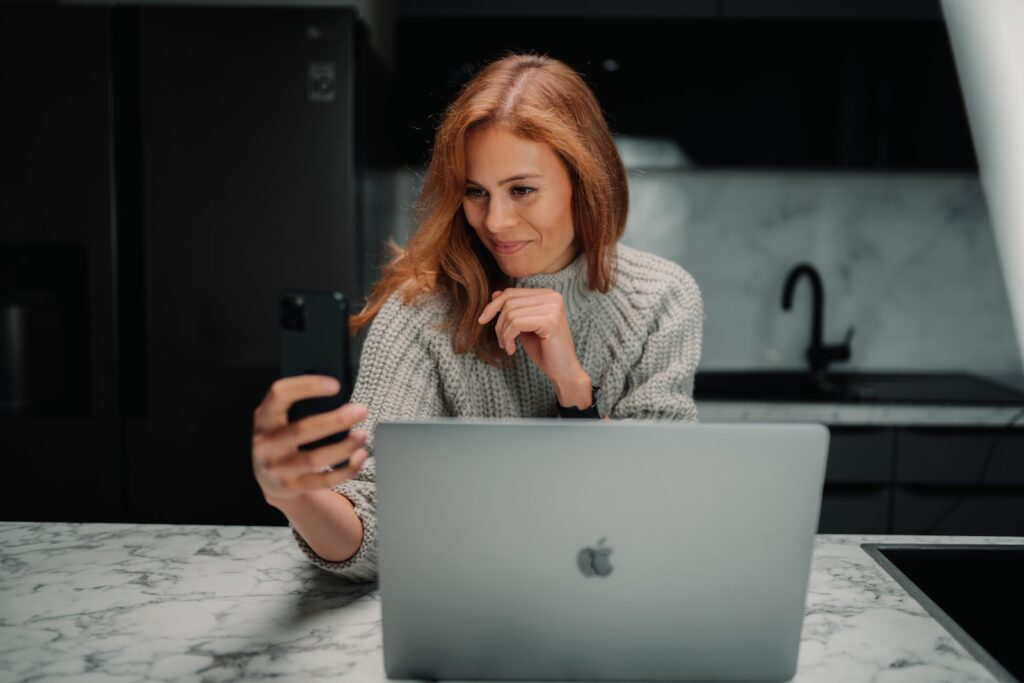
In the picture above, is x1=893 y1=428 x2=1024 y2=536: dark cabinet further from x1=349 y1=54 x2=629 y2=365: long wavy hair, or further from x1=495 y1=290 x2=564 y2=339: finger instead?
x1=495 y1=290 x2=564 y2=339: finger

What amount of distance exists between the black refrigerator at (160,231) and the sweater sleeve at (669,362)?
3.08 ft

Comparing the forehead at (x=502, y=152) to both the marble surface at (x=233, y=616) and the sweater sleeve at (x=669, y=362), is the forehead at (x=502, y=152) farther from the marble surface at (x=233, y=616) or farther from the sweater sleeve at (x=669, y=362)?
the marble surface at (x=233, y=616)

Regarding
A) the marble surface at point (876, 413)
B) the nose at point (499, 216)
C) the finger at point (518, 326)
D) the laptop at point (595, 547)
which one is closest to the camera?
the laptop at point (595, 547)

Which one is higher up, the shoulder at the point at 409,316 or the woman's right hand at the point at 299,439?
the shoulder at the point at 409,316

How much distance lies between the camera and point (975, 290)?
2.76m

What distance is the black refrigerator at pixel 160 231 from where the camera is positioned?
2.06m

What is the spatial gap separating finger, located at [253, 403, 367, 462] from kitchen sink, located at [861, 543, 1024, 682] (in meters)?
0.75

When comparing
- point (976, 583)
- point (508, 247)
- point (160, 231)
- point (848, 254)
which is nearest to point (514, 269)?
point (508, 247)

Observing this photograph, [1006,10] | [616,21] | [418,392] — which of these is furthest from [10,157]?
[1006,10]

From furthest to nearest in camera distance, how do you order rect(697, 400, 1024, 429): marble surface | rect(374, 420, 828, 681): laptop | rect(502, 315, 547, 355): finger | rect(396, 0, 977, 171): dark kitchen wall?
rect(396, 0, 977, 171): dark kitchen wall, rect(697, 400, 1024, 429): marble surface, rect(502, 315, 547, 355): finger, rect(374, 420, 828, 681): laptop

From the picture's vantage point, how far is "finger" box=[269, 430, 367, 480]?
0.77 meters

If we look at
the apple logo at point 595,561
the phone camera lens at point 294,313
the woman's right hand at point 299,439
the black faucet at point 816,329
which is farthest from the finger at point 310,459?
the black faucet at point 816,329

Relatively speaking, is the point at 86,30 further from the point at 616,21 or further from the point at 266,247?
the point at 616,21

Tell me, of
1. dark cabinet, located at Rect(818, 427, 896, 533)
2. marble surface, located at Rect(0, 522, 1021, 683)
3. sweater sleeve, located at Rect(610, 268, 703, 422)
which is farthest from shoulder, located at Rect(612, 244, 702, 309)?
dark cabinet, located at Rect(818, 427, 896, 533)
